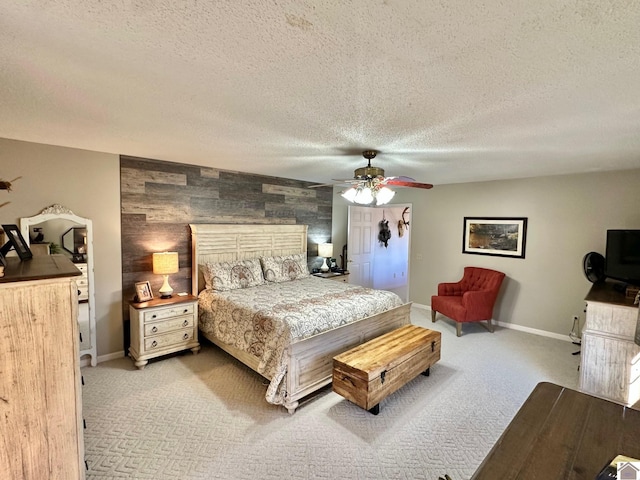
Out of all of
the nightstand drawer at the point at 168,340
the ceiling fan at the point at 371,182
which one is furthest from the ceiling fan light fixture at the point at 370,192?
the nightstand drawer at the point at 168,340

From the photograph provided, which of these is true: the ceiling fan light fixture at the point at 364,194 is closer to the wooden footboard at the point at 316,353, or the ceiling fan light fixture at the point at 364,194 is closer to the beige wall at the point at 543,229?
the wooden footboard at the point at 316,353

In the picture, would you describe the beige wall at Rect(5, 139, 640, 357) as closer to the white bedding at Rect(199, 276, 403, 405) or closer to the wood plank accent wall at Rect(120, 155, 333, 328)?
the wood plank accent wall at Rect(120, 155, 333, 328)

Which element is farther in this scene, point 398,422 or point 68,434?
point 398,422

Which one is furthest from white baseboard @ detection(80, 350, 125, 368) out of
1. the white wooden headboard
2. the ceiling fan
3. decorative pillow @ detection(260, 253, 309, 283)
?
the ceiling fan

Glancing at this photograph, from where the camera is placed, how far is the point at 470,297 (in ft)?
14.2

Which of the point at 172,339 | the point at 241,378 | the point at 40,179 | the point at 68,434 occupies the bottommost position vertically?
the point at 241,378

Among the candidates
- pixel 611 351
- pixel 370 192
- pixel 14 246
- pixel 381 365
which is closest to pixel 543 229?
pixel 611 351

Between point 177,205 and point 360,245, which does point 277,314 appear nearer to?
point 177,205

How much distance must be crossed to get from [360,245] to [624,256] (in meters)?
3.91

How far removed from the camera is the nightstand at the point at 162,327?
3316mm

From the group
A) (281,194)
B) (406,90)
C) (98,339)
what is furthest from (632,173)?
(98,339)

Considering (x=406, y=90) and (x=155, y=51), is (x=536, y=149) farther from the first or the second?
(x=155, y=51)

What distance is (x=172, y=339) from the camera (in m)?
3.52

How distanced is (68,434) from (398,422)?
221 cm
